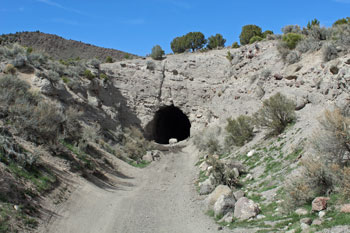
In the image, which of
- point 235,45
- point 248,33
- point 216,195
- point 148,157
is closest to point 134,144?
point 148,157

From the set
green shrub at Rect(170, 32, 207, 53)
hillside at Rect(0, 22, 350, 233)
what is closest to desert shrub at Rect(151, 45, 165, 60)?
hillside at Rect(0, 22, 350, 233)

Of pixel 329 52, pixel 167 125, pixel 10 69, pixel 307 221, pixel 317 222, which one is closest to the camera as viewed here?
pixel 317 222

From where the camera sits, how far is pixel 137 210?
1049 cm

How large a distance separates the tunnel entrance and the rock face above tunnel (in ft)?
2.00

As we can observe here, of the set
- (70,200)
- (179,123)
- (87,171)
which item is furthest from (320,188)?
(179,123)

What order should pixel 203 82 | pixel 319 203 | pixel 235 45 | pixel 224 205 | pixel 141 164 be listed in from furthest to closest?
pixel 235 45, pixel 203 82, pixel 141 164, pixel 224 205, pixel 319 203

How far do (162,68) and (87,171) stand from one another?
19667mm

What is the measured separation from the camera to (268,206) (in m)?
8.10

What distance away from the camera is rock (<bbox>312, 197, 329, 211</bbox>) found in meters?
6.20

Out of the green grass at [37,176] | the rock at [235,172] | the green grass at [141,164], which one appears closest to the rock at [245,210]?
the rock at [235,172]

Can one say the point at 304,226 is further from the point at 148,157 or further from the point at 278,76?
the point at 148,157

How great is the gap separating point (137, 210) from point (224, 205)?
3.17m

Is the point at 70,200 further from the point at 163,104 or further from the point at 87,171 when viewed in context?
the point at 163,104

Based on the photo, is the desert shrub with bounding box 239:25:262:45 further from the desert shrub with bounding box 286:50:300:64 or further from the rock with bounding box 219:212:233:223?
the rock with bounding box 219:212:233:223
